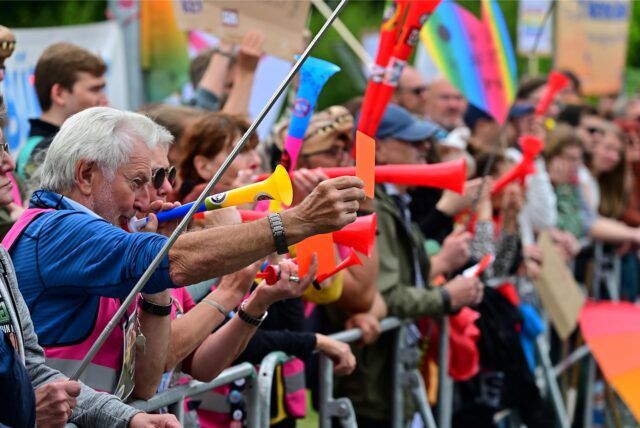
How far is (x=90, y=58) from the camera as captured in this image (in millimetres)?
5098

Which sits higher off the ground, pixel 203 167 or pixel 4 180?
pixel 4 180

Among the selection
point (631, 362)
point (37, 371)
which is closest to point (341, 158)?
point (37, 371)

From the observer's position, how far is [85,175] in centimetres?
326

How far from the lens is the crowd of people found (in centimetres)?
294

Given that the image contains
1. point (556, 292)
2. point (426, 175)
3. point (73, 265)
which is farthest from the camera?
point (556, 292)

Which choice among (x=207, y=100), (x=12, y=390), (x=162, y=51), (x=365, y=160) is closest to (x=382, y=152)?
(x=207, y=100)

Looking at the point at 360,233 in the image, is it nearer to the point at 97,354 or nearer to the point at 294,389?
the point at 294,389

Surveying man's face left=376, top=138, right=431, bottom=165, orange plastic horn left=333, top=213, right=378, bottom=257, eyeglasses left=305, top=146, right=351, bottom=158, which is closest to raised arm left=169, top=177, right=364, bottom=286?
orange plastic horn left=333, top=213, right=378, bottom=257

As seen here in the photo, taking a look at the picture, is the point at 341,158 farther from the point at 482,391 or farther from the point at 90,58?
the point at 482,391

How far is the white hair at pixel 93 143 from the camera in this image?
324 cm

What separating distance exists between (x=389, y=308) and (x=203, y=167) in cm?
128

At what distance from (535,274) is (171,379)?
3770 mm

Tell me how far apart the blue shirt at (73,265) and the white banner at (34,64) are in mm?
2657

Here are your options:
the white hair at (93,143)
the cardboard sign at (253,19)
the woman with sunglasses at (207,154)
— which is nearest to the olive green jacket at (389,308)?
the cardboard sign at (253,19)
